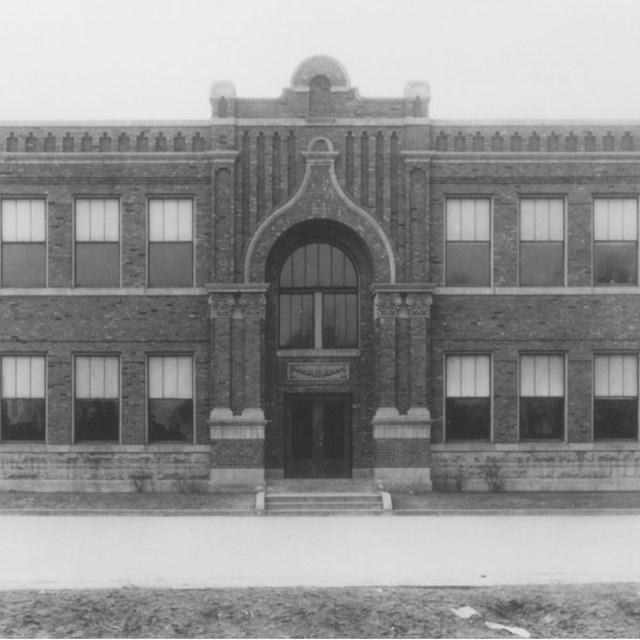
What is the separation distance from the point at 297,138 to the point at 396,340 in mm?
5524

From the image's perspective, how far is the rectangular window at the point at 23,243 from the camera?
23156 mm

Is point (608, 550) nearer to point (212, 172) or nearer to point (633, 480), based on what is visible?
point (633, 480)

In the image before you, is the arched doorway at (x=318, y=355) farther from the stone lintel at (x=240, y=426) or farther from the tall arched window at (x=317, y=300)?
the stone lintel at (x=240, y=426)

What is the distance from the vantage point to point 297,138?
74.6 ft

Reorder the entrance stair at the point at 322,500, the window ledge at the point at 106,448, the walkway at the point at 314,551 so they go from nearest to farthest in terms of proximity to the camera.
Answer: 1. the walkway at the point at 314,551
2. the entrance stair at the point at 322,500
3. the window ledge at the point at 106,448

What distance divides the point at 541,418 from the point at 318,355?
581 cm

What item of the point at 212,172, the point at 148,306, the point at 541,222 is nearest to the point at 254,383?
the point at 148,306

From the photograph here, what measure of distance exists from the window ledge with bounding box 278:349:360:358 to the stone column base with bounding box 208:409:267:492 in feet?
5.77

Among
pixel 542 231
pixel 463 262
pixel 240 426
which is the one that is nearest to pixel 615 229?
→ pixel 542 231

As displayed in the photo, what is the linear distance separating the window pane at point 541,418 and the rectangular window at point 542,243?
2.93 metres

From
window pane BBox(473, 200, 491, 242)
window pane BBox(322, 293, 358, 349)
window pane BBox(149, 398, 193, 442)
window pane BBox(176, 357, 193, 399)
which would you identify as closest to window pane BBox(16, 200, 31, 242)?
window pane BBox(176, 357, 193, 399)

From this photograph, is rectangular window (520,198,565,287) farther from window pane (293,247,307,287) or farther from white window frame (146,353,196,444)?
white window frame (146,353,196,444)

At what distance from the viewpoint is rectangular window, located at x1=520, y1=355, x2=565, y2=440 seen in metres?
23.2

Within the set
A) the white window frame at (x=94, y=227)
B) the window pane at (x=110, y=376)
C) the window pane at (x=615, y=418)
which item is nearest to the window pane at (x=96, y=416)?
the window pane at (x=110, y=376)
